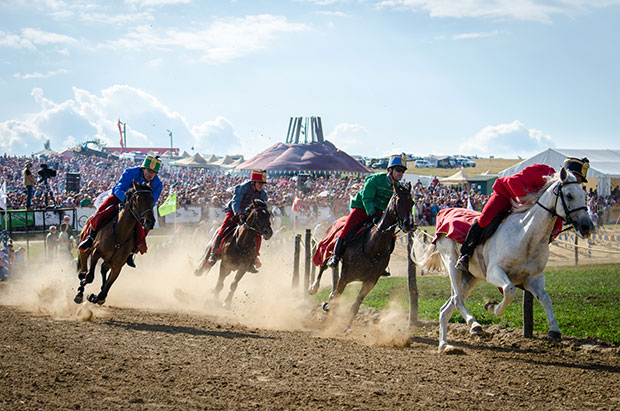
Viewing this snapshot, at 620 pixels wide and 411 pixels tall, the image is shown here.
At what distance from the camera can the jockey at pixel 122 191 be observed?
11.3 m

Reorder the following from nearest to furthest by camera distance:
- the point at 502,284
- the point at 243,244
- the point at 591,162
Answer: the point at 502,284 → the point at 243,244 → the point at 591,162

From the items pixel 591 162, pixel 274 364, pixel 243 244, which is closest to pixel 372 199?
pixel 243 244

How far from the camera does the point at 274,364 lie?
7215 millimetres

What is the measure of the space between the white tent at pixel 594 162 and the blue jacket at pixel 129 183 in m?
27.8

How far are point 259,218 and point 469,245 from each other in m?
4.98

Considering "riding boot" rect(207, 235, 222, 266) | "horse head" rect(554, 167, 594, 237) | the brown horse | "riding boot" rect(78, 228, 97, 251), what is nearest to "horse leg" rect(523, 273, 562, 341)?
"horse head" rect(554, 167, 594, 237)

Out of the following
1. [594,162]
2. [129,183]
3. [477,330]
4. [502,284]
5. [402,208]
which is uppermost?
[594,162]

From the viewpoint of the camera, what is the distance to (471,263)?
8938 mm

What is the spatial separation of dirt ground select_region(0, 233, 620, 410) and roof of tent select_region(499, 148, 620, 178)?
27172 millimetres

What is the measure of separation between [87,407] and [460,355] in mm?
5082

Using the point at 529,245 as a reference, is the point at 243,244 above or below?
below

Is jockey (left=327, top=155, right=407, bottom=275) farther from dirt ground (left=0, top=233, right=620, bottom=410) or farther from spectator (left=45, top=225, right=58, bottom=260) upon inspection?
spectator (left=45, top=225, right=58, bottom=260)

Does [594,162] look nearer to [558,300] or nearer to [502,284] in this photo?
[558,300]

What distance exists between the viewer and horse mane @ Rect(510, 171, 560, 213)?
26.3ft
